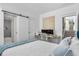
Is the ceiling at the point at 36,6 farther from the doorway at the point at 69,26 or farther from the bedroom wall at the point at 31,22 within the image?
the doorway at the point at 69,26

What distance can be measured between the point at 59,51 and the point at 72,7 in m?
0.77

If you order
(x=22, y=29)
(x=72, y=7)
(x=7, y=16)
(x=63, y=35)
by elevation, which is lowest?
(x=63, y=35)

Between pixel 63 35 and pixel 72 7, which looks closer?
pixel 72 7

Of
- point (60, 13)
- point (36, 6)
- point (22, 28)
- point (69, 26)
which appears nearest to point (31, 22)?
point (22, 28)

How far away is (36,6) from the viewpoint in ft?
4.84

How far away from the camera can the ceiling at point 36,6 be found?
4.59ft

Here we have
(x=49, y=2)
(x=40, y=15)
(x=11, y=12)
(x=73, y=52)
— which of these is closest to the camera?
(x=73, y=52)

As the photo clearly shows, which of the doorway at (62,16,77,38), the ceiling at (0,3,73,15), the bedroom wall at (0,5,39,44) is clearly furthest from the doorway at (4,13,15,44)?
the doorway at (62,16,77,38)

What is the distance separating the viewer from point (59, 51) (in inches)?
44.8

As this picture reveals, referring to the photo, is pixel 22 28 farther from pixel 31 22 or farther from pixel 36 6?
pixel 36 6

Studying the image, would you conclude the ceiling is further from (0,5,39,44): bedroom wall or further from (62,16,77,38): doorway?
(62,16,77,38): doorway

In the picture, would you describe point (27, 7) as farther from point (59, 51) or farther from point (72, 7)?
point (59, 51)

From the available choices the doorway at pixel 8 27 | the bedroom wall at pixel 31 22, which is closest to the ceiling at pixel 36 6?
the bedroom wall at pixel 31 22

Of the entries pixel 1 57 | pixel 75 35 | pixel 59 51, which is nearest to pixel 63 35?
pixel 75 35
